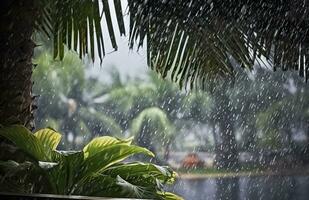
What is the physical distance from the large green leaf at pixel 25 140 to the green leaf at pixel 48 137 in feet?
0.36

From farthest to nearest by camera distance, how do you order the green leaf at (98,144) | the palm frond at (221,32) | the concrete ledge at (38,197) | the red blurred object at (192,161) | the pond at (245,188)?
1. the red blurred object at (192,161)
2. the pond at (245,188)
3. the green leaf at (98,144)
4. the palm frond at (221,32)
5. the concrete ledge at (38,197)

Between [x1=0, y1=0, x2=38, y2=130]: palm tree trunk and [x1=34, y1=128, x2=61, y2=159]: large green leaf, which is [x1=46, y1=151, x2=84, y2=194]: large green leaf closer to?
[x1=34, y1=128, x2=61, y2=159]: large green leaf

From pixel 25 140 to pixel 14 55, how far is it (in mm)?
520

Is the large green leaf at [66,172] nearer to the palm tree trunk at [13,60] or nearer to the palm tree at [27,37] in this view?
the palm tree trunk at [13,60]

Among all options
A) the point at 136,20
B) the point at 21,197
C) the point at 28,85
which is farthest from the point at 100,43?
the point at 21,197

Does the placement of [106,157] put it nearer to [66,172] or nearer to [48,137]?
[66,172]

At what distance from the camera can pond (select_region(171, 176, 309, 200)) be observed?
4.86 m

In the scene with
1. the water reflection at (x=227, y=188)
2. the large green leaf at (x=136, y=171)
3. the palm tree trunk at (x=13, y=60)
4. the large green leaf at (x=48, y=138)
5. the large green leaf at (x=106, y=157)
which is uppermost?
the palm tree trunk at (x=13, y=60)

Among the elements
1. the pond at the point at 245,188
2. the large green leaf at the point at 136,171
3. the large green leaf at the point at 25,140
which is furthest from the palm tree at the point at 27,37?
the pond at the point at 245,188

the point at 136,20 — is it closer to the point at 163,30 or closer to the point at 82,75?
the point at 163,30

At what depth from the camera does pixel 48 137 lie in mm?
2854

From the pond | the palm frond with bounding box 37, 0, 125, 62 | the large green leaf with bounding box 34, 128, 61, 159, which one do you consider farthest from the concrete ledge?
the pond

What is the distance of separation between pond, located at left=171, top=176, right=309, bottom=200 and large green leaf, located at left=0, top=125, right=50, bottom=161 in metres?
2.33

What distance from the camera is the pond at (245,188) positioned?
4863 millimetres
